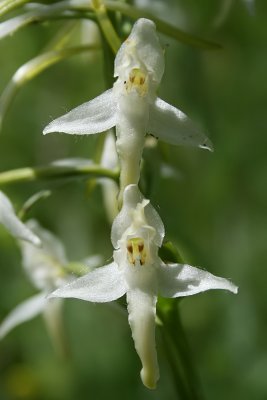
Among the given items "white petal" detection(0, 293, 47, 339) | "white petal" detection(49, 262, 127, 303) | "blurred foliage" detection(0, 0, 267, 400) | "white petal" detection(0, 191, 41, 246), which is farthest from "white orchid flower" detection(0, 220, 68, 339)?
"white petal" detection(49, 262, 127, 303)

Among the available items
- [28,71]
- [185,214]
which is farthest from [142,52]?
[185,214]

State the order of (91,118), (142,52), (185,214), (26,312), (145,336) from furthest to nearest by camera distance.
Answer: (185,214), (26,312), (142,52), (91,118), (145,336)

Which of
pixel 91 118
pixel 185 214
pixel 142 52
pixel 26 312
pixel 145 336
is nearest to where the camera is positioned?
pixel 145 336

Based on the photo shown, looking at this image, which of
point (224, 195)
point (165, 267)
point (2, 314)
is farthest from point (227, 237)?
point (165, 267)

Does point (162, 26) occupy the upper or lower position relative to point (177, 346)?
upper

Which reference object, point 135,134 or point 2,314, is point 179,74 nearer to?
point 2,314

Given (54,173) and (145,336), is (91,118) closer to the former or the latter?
(54,173)
